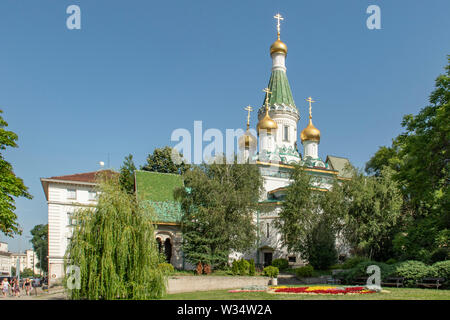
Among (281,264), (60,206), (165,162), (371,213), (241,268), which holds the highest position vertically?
(165,162)

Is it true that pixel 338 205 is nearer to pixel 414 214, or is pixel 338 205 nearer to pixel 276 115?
pixel 414 214

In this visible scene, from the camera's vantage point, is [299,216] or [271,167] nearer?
[299,216]

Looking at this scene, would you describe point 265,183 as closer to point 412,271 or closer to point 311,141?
point 311,141

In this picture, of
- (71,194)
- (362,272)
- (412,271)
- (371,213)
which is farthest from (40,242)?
(412,271)

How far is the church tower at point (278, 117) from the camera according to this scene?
1820 inches


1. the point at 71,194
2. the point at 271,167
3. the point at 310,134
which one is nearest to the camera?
the point at 71,194

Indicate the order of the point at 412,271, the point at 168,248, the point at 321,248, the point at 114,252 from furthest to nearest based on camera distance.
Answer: the point at 168,248, the point at 321,248, the point at 412,271, the point at 114,252

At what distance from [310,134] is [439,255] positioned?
26114 millimetres

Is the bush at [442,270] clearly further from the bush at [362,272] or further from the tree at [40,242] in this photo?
the tree at [40,242]

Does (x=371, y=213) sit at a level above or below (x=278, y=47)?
below

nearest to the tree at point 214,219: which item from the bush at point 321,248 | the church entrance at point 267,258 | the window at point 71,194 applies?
the bush at point 321,248

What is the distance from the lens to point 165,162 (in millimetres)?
53156

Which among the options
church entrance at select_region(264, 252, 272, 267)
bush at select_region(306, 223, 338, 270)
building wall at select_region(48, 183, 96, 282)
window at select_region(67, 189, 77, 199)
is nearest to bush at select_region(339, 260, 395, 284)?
bush at select_region(306, 223, 338, 270)
